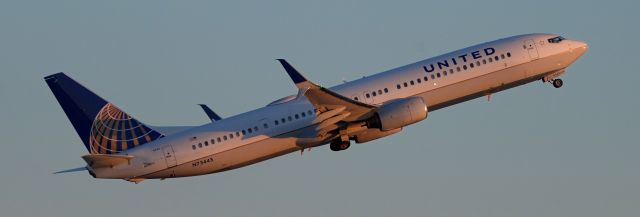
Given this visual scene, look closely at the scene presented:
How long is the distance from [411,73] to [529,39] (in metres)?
8.28

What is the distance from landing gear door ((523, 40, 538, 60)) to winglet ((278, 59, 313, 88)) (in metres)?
15.8

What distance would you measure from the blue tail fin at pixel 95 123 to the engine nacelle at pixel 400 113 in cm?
1298

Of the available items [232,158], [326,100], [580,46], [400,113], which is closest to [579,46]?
[580,46]

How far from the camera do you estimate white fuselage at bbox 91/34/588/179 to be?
6744 centimetres

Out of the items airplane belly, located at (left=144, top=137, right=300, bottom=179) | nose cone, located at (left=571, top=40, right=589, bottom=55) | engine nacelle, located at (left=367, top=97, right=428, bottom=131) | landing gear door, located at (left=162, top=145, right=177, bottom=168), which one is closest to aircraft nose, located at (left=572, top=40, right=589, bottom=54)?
nose cone, located at (left=571, top=40, right=589, bottom=55)

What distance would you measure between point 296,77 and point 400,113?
7115 mm

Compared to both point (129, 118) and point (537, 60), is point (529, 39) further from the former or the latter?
point (129, 118)

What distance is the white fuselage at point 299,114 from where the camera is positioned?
221 ft

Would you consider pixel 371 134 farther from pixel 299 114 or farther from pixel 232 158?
pixel 232 158

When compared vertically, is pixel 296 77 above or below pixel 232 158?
above

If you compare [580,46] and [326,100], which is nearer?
[326,100]

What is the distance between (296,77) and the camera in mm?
63250

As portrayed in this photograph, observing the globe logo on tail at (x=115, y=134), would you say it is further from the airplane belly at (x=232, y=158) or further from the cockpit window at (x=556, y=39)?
the cockpit window at (x=556, y=39)

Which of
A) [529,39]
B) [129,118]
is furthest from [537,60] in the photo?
[129,118]
